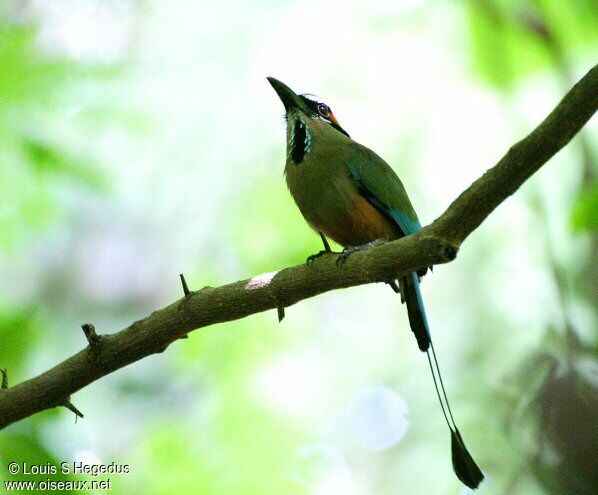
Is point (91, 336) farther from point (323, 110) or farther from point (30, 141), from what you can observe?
point (30, 141)

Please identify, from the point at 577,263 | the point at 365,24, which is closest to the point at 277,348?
the point at 577,263

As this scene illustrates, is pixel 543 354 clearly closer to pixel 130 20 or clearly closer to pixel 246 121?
pixel 246 121

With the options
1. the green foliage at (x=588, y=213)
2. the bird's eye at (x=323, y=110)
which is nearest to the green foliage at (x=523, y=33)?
the bird's eye at (x=323, y=110)

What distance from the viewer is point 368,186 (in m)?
3.66

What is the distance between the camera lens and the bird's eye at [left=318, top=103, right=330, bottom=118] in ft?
14.1

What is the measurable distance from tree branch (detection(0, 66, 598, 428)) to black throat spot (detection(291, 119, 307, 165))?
0.99 meters

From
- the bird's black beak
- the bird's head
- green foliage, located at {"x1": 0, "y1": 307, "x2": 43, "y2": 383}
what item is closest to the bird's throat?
the bird's head

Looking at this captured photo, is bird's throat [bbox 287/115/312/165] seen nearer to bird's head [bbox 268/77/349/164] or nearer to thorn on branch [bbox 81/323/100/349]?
bird's head [bbox 268/77/349/164]

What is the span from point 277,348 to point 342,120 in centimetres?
201

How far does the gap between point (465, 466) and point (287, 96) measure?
2249mm

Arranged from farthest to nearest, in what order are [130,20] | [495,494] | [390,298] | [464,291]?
[130,20]
[390,298]
[464,291]
[495,494]

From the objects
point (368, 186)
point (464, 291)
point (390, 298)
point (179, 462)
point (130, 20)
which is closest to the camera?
point (368, 186)

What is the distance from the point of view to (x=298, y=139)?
3.99 meters

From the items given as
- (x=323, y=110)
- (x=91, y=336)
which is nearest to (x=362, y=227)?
(x=323, y=110)
